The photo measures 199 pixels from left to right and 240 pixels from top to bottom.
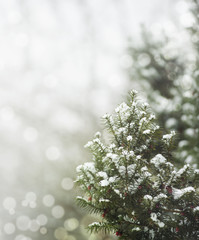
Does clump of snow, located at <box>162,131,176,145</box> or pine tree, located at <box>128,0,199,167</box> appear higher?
pine tree, located at <box>128,0,199,167</box>

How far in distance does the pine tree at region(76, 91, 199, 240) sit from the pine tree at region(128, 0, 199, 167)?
3039 mm


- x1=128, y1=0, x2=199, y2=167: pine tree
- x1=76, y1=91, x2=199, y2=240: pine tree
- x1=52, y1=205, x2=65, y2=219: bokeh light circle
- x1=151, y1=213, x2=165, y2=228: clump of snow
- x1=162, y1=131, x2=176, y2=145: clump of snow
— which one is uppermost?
x1=128, y1=0, x2=199, y2=167: pine tree

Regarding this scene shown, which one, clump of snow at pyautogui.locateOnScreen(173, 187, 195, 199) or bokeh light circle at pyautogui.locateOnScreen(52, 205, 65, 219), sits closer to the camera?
clump of snow at pyautogui.locateOnScreen(173, 187, 195, 199)

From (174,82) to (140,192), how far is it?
542 centimetres

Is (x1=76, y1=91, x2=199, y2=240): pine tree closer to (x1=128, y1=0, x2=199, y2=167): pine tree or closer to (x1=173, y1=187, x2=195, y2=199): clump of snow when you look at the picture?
(x1=173, y1=187, x2=195, y2=199): clump of snow

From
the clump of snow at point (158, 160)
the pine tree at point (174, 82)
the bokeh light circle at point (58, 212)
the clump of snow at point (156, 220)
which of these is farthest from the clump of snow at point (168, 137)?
the bokeh light circle at point (58, 212)

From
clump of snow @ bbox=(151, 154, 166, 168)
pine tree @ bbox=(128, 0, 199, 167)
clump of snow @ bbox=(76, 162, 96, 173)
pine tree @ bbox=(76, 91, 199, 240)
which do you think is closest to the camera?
pine tree @ bbox=(76, 91, 199, 240)

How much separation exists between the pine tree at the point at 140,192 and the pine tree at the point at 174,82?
9.97 ft

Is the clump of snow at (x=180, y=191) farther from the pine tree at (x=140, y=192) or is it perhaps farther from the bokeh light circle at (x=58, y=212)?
the bokeh light circle at (x=58, y=212)

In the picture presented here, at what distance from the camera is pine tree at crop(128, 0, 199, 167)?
564 cm

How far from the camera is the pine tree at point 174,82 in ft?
18.5

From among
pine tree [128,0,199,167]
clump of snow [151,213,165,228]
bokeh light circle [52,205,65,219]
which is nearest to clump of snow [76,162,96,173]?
clump of snow [151,213,165,228]

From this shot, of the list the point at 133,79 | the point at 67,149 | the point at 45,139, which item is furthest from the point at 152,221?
the point at 45,139

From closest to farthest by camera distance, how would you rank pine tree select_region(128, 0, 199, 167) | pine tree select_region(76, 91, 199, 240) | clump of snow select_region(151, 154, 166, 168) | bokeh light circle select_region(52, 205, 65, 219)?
pine tree select_region(76, 91, 199, 240), clump of snow select_region(151, 154, 166, 168), pine tree select_region(128, 0, 199, 167), bokeh light circle select_region(52, 205, 65, 219)
